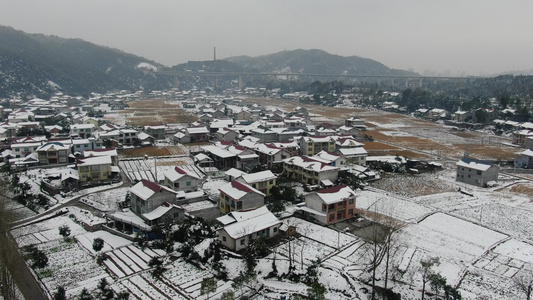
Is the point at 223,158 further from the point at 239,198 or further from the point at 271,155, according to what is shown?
the point at 239,198

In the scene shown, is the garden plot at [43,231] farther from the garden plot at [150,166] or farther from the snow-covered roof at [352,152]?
the snow-covered roof at [352,152]

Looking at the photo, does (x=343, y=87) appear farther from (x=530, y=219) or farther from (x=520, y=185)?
(x=530, y=219)

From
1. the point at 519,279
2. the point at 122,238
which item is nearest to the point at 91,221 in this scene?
the point at 122,238

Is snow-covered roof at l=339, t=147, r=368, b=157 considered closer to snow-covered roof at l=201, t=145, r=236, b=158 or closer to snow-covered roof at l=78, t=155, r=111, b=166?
snow-covered roof at l=201, t=145, r=236, b=158

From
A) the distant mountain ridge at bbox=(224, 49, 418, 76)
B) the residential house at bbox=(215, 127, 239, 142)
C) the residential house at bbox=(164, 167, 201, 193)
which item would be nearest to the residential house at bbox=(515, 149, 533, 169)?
the residential house at bbox=(215, 127, 239, 142)

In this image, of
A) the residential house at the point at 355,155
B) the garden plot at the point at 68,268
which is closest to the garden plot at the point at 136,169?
the garden plot at the point at 68,268

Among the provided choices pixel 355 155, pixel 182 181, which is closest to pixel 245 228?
pixel 182 181
